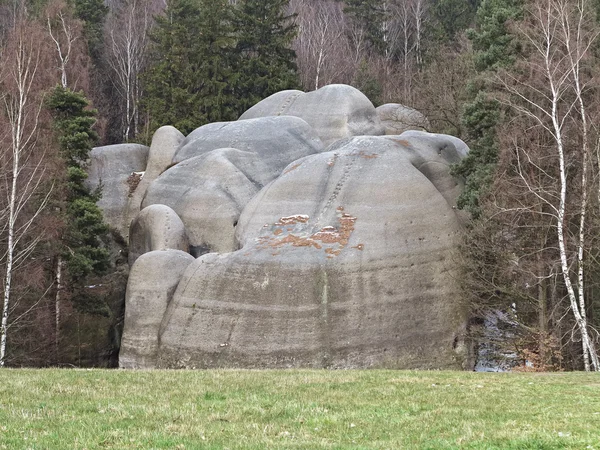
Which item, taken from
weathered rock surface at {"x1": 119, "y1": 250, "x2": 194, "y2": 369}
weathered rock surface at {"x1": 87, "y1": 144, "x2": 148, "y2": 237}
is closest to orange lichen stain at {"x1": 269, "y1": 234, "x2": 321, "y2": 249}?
weathered rock surface at {"x1": 119, "y1": 250, "x2": 194, "y2": 369}

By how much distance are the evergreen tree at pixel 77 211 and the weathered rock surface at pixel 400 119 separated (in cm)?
1343

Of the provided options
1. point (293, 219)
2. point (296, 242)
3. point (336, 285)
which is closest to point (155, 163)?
point (293, 219)

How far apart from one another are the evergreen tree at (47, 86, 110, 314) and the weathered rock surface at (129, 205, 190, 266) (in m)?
1.37

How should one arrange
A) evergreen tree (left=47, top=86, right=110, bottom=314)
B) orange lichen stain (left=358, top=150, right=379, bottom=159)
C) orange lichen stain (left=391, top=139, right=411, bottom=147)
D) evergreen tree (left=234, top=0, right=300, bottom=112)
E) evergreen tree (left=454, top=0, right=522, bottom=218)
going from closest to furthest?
evergreen tree (left=454, top=0, right=522, bottom=218) → orange lichen stain (left=358, top=150, right=379, bottom=159) → evergreen tree (left=47, top=86, right=110, bottom=314) → orange lichen stain (left=391, top=139, right=411, bottom=147) → evergreen tree (left=234, top=0, right=300, bottom=112)

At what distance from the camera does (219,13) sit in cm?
4553

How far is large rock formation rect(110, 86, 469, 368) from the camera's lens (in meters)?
22.2

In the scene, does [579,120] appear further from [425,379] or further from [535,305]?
[425,379]

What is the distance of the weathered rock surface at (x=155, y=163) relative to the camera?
33.8 meters

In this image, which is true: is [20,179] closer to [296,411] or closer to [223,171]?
[223,171]

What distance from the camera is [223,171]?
3016cm

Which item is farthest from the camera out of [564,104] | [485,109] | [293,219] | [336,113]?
[336,113]

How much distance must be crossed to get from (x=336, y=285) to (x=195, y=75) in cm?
2525

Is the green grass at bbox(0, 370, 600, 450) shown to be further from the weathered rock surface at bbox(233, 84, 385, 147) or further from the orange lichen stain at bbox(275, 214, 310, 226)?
the weathered rock surface at bbox(233, 84, 385, 147)

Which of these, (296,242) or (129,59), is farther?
(129,59)
